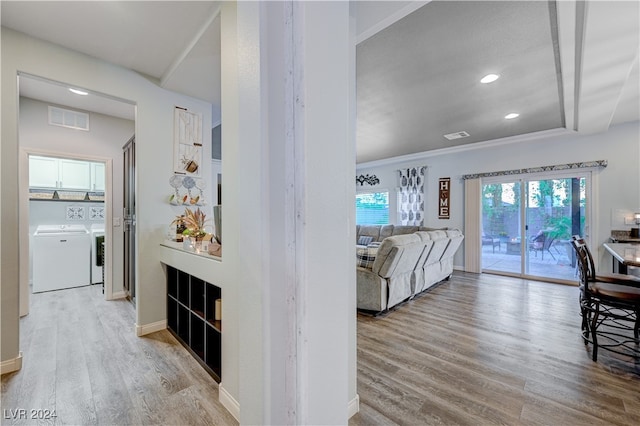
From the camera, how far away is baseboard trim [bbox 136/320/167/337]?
2.56 meters

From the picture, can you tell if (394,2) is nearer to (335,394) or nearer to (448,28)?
(448,28)

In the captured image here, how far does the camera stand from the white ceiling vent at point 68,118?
3.39 meters

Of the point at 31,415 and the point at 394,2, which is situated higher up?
the point at 394,2

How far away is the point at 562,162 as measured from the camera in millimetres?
4504

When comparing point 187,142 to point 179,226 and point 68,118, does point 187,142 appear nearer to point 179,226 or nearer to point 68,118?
point 179,226

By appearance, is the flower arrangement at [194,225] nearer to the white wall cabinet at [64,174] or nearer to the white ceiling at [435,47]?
the white ceiling at [435,47]

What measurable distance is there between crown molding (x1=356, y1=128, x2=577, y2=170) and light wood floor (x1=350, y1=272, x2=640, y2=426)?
2.96m

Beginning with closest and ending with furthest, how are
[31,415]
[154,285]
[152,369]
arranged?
1. [31,415]
2. [152,369]
3. [154,285]

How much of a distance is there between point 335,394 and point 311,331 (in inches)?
10.1

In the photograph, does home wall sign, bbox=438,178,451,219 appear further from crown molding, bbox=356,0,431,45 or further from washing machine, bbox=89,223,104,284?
washing machine, bbox=89,223,104,284

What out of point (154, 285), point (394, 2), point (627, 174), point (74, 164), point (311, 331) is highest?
point (394, 2)

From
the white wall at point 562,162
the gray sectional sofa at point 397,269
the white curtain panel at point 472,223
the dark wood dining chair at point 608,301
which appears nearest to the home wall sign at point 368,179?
the white wall at point 562,162

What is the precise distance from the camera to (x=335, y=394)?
0.84m

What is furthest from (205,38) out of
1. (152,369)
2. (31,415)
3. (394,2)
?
(31,415)
